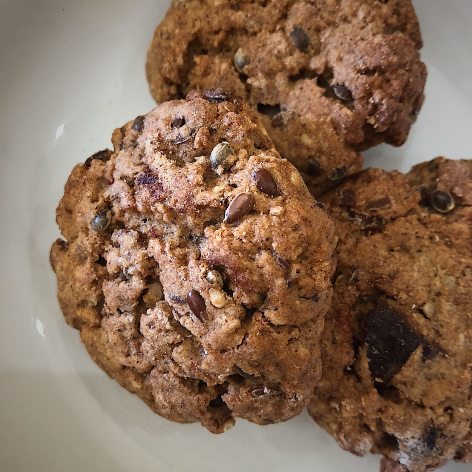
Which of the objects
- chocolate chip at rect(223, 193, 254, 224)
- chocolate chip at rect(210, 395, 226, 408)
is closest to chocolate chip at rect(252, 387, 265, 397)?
chocolate chip at rect(210, 395, 226, 408)

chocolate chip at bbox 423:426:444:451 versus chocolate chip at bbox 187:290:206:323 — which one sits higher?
chocolate chip at bbox 187:290:206:323

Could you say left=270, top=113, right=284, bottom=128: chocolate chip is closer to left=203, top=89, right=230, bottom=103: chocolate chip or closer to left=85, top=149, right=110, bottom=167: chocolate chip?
left=203, top=89, right=230, bottom=103: chocolate chip

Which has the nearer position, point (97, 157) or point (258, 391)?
point (258, 391)

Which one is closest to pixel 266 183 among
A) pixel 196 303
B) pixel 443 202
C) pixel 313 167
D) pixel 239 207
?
pixel 239 207

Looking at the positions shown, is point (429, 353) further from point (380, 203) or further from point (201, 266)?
point (201, 266)

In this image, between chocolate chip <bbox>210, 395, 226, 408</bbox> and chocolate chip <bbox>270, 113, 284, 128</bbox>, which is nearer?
chocolate chip <bbox>210, 395, 226, 408</bbox>

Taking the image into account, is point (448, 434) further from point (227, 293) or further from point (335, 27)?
point (335, 27)

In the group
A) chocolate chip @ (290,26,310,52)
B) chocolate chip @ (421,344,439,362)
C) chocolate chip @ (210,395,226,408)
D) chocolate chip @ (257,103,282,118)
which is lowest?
chocolate chip @ (421,344,439,362)
